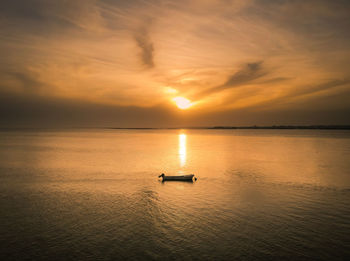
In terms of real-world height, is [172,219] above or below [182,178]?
below

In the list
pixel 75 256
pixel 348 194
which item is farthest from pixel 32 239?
pixel 348 194

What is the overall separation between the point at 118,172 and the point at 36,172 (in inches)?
524

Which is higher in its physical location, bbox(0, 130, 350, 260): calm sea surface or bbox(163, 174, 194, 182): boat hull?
bbox(163, 174, 194, 182): boat hull

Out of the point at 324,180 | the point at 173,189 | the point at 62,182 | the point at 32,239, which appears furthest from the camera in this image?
the point at 324,180

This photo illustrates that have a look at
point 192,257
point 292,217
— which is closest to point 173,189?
point 292,217

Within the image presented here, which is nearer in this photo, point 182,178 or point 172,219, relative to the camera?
point 172,219

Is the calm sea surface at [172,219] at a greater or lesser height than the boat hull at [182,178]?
lesser

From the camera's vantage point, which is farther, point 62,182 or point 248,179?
point 248,179

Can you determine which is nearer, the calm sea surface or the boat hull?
the calm sea surface

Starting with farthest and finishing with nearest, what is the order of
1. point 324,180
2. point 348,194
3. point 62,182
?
point 324,180, point 62,182, point 348,194

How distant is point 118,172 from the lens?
133 feet

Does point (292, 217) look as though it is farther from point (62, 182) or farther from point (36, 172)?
point (36, 172)

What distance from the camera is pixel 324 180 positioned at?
3481 centimetres

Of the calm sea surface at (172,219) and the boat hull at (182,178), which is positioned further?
the boat hull at (182,178)
